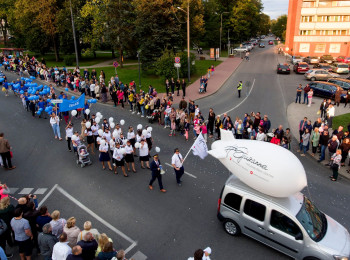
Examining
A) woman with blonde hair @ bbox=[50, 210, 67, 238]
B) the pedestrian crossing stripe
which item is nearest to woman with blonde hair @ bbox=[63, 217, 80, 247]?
woman with blonde hair @ bbox=[50, 210, 67, 238]

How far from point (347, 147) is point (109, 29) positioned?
105ft

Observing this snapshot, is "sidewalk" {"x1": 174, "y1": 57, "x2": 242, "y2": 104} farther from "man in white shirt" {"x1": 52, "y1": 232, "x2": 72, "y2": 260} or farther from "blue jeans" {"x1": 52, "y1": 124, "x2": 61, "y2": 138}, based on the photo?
"man in white shirt" {"x1": 52, "y1": 232, "x2": 72, "y2": 260}

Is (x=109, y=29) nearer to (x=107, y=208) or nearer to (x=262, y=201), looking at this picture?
(x=107, y=208)

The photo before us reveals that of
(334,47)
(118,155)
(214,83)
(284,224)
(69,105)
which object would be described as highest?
(334,47)

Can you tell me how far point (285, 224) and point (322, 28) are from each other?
177 feet

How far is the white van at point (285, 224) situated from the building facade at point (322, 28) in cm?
5258

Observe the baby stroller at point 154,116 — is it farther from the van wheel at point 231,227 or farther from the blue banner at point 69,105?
the van wheel at point 231,227

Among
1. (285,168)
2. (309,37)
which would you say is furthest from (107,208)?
(309,37)

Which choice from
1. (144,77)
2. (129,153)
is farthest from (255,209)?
(144,77)

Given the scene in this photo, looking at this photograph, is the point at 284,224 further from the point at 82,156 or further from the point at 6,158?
the point at 6,158

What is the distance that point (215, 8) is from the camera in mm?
67875

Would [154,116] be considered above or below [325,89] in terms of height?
below

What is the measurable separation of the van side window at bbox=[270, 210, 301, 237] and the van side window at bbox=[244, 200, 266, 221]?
27cm

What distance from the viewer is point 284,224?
735 cm
